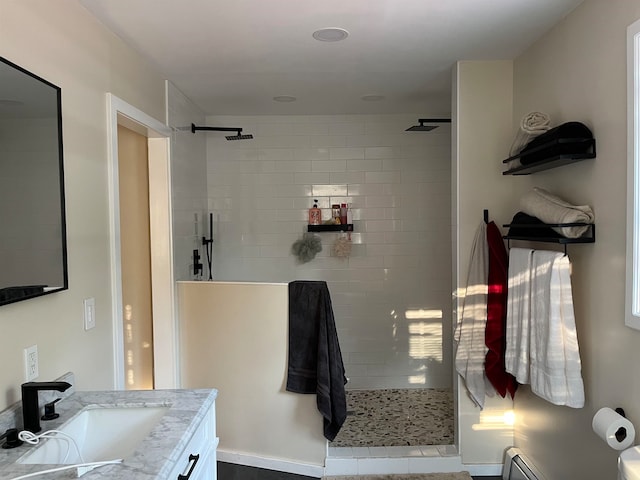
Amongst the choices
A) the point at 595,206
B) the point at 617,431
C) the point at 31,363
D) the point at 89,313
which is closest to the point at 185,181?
the point at 89,313

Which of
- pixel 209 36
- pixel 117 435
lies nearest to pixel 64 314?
pixel 117 435

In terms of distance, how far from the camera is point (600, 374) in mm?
2037

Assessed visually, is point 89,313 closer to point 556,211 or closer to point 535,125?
point 556,211

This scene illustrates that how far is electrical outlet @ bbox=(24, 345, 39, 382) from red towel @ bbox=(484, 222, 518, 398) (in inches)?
88.2

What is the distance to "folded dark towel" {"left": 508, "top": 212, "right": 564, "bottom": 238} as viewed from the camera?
219 centimetres

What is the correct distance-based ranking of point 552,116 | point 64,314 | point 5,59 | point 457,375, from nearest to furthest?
point 5,59 < point 64,314 < point 552,116 < point 457,375

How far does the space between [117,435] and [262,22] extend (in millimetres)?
1870

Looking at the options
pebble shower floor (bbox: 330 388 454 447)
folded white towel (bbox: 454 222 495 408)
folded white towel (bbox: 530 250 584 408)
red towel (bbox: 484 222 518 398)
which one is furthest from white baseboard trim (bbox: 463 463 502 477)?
folded white towel (bbox: 530 250 584 408)

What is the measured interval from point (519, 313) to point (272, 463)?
181cm

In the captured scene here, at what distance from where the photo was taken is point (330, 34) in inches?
95.3

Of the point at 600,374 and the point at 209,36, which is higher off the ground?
the point at 209,36

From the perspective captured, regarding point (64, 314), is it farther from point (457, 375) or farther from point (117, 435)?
point (457, 375)

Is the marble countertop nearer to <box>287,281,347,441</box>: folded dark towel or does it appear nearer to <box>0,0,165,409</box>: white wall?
<box>0,0,165,409</box>: white wall

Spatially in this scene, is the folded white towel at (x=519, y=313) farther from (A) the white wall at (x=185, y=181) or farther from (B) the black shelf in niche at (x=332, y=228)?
(A) the white wall at (x=185, y=181)
